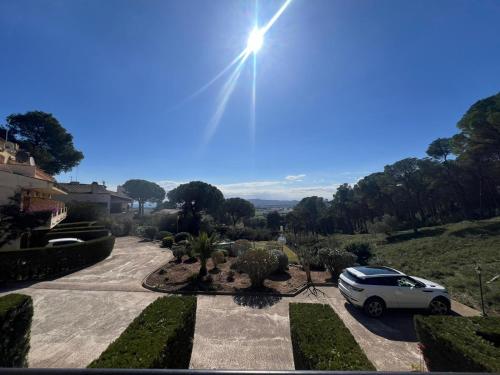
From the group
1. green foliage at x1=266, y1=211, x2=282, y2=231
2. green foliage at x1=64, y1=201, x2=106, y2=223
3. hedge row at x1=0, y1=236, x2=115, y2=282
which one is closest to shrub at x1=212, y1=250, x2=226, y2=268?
hedge row at x1=0, y1=236, x2=115, y2=282

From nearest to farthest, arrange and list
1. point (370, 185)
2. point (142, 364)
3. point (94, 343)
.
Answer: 1. point (142, 364)
2. point (94, 343)
3. point (370, 185)

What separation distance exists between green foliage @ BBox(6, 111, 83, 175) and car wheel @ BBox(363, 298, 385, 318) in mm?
41664

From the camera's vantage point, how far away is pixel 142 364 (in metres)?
3.17

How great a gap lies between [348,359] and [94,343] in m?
6.35

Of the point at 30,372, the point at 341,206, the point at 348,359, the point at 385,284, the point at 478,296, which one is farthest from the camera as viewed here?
the point at 341,206

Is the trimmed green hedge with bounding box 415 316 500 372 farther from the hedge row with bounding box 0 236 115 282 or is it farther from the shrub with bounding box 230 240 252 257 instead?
the hedge row with bounding box 0 236 115 282

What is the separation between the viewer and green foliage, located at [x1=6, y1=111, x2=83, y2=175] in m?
33.8

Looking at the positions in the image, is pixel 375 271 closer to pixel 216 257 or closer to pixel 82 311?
pixel 216 257

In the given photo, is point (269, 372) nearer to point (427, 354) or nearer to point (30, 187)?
point (427, 354)

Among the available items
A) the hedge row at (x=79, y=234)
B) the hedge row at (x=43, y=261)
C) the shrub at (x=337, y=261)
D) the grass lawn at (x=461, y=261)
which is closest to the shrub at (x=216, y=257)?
the shrub at (x=337, y=261)

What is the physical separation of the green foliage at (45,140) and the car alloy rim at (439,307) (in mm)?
43474

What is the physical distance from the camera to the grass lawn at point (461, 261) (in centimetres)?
1008

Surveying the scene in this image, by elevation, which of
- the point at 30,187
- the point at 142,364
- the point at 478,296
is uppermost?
the point at 30,187

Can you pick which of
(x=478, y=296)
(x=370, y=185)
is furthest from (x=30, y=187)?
(x=370, y=185)
